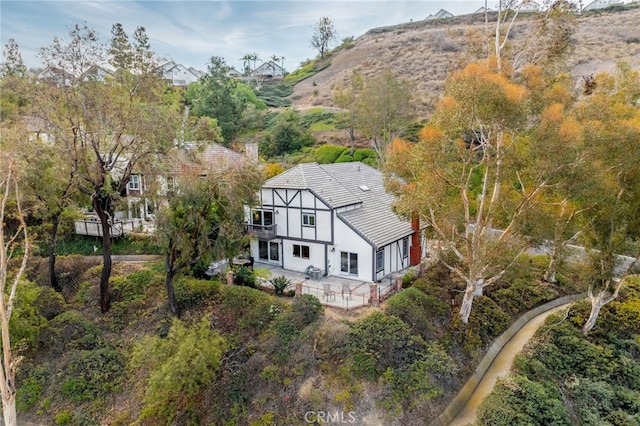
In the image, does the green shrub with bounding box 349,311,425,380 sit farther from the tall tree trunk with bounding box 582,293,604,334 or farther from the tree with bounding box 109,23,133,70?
the tree with bounding box 109,23,133,70

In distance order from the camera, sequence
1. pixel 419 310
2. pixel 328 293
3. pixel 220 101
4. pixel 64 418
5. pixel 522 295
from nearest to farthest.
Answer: pixel 64 418 < pixel 419 310 < pixel 328 293 < pixel 522 295 < pixel 220 101

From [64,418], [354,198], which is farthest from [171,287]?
[354,198]

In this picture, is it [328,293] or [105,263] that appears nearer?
[328,293]

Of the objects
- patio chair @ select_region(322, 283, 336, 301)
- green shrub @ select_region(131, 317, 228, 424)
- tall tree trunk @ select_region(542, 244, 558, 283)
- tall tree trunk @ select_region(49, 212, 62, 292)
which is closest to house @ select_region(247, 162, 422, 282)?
patio chair @ select_region(322, 283, 336, 301)

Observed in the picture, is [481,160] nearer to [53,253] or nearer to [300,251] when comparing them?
[300,251]

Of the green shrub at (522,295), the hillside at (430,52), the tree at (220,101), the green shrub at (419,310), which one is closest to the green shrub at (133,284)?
the green shrub at (419,310)

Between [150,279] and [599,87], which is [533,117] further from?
[150,279]
